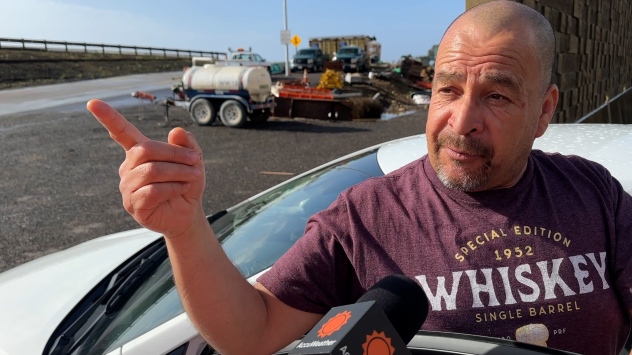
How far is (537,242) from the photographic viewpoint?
1.54 m

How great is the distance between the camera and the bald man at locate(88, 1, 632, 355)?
1.49 m

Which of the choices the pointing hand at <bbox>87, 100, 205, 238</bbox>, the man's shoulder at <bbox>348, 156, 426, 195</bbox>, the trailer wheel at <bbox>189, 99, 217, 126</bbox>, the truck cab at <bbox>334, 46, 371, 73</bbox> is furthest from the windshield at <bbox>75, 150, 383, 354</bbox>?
the truck cab at <bbox>334, 46, 371, 73</bbox>

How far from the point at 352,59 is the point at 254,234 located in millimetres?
32434

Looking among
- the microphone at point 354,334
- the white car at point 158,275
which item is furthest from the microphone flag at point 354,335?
the white car at point 158,275

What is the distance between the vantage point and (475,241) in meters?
1.54

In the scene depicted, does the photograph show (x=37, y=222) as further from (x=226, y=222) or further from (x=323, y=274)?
(x=323, y=274)

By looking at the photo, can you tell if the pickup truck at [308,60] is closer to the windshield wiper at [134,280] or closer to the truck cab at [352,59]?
the truck cab at [352,59]

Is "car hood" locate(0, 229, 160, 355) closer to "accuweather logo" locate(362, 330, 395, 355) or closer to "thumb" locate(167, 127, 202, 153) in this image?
"thumb" locate(167, 127, 202, 153)

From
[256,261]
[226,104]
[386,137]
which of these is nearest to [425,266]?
[256,261]

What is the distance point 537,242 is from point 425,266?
313 millimetres

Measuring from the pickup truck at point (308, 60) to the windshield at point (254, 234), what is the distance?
3381cm


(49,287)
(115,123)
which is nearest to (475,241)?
(115,123)

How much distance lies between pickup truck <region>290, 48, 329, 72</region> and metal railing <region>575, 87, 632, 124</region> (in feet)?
77.1

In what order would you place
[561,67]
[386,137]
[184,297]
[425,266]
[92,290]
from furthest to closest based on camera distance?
[386,137] → [561,67] → [92,290] → [425,266] → [184,297]
